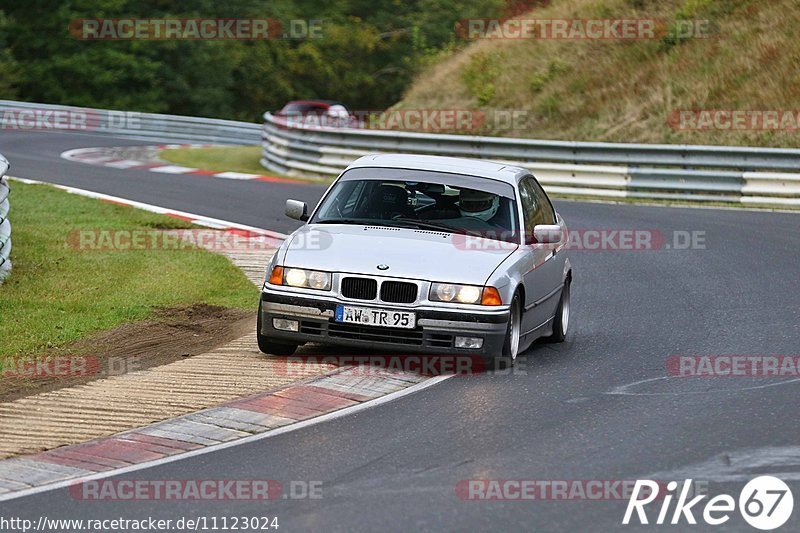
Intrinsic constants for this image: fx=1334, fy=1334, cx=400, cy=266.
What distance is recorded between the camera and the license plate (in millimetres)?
9555

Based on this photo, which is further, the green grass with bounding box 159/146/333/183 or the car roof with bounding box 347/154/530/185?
the green grass with bounding box 159/146/333/183

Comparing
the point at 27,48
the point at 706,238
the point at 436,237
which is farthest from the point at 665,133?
the point at 27,48

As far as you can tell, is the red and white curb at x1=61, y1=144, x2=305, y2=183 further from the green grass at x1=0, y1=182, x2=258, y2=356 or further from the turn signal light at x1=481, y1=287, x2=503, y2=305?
the turn signal light at x1=481, y1=287, x2=503, y2=305

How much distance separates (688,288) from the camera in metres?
14.2

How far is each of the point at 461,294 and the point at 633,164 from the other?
14562 millimetres

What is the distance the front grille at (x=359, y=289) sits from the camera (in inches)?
379

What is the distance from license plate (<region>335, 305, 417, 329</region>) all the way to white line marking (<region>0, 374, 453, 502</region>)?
45cm

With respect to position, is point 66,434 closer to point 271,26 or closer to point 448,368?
point 448,368

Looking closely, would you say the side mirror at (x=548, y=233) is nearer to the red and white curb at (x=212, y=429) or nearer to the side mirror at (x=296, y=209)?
the red and white curb at (x=212, y=429)

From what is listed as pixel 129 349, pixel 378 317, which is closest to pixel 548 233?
pixel 378 317

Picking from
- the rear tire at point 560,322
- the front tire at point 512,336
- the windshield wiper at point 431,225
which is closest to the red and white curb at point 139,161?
the rear tire at point 560,322

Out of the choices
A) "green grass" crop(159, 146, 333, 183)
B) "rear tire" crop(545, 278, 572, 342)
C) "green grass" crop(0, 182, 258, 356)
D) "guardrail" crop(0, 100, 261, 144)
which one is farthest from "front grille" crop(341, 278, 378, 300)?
"guardrail" crop(0, 100, 261, 144)

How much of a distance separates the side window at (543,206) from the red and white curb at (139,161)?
13.8 meters

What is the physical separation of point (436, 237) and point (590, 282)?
488cm
